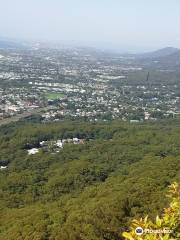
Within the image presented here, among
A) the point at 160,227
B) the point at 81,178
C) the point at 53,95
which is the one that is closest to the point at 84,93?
the point at 53,95

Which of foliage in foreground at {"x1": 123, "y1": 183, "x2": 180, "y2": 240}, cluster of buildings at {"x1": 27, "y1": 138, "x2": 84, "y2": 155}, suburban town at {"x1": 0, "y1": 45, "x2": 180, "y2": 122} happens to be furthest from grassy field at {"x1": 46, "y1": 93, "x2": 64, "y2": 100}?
foliage in foreground at {"x1": 123, "y1": 183, "x2": 180, "y2": 240}

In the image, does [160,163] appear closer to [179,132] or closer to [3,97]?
[179,132]

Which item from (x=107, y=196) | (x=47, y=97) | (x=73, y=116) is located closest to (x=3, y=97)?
(x=47, y=97)

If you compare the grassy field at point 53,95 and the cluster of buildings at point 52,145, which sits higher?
the cluster of buildings at point 52,145

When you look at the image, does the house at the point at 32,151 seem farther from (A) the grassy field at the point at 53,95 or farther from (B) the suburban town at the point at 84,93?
(A) the grassy field at the point at 53,95

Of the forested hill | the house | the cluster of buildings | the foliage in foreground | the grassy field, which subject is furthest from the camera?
the grassy field

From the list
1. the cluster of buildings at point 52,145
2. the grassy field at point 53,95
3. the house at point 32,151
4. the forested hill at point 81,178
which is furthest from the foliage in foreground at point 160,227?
the grassy field at point 53,95

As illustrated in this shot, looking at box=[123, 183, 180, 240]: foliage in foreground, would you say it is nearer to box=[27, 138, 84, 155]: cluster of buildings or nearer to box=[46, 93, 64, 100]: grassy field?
box=[27, 138, 84, 155]: cluster of buildings

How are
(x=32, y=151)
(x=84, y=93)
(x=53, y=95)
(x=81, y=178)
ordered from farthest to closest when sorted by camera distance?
(x=84, y=93), (x=53, y=95), (x=32, y=151), (x=81, y=178)

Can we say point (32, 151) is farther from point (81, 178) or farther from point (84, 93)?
point (84, 93)
